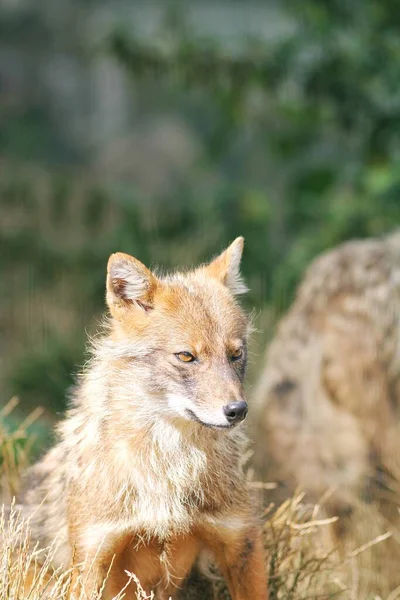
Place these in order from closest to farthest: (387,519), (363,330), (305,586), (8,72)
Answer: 1. (305,586)
2. (387,519)
3. (363,330)
4. (8,72)

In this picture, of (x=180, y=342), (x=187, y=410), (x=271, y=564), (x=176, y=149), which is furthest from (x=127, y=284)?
(x=176, y=149)

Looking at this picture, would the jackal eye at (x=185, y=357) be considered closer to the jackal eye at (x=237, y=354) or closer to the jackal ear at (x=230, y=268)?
the jackal eye at (x=237, y=354)

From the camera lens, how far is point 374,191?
9180mm

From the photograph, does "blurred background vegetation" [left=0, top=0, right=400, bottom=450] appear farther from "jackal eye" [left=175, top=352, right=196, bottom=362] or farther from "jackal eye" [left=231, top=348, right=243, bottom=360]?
"jackal eye" [left=175, top=352, right=196, bottom=362]

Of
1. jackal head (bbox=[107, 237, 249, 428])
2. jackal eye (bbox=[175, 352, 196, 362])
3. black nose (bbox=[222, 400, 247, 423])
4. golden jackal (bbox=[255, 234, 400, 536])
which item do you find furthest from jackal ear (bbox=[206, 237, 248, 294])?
golden jackal (bbox=[255, 234, 400, 536])

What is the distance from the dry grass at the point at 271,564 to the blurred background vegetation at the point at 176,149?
218 centimetres

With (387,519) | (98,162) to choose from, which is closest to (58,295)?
(98,162)

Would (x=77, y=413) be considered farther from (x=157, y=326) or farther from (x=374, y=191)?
(x=374, y=191)

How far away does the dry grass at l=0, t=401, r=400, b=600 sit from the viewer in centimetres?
416

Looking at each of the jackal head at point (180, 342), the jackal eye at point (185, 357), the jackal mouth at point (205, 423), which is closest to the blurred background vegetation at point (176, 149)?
the jackal head at point (180, 342)

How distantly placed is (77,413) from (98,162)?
43.8 feet

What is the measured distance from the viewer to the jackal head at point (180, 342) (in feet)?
13.4

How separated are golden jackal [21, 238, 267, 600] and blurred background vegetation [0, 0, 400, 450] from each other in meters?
2.99

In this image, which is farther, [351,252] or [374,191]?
[374,191]
